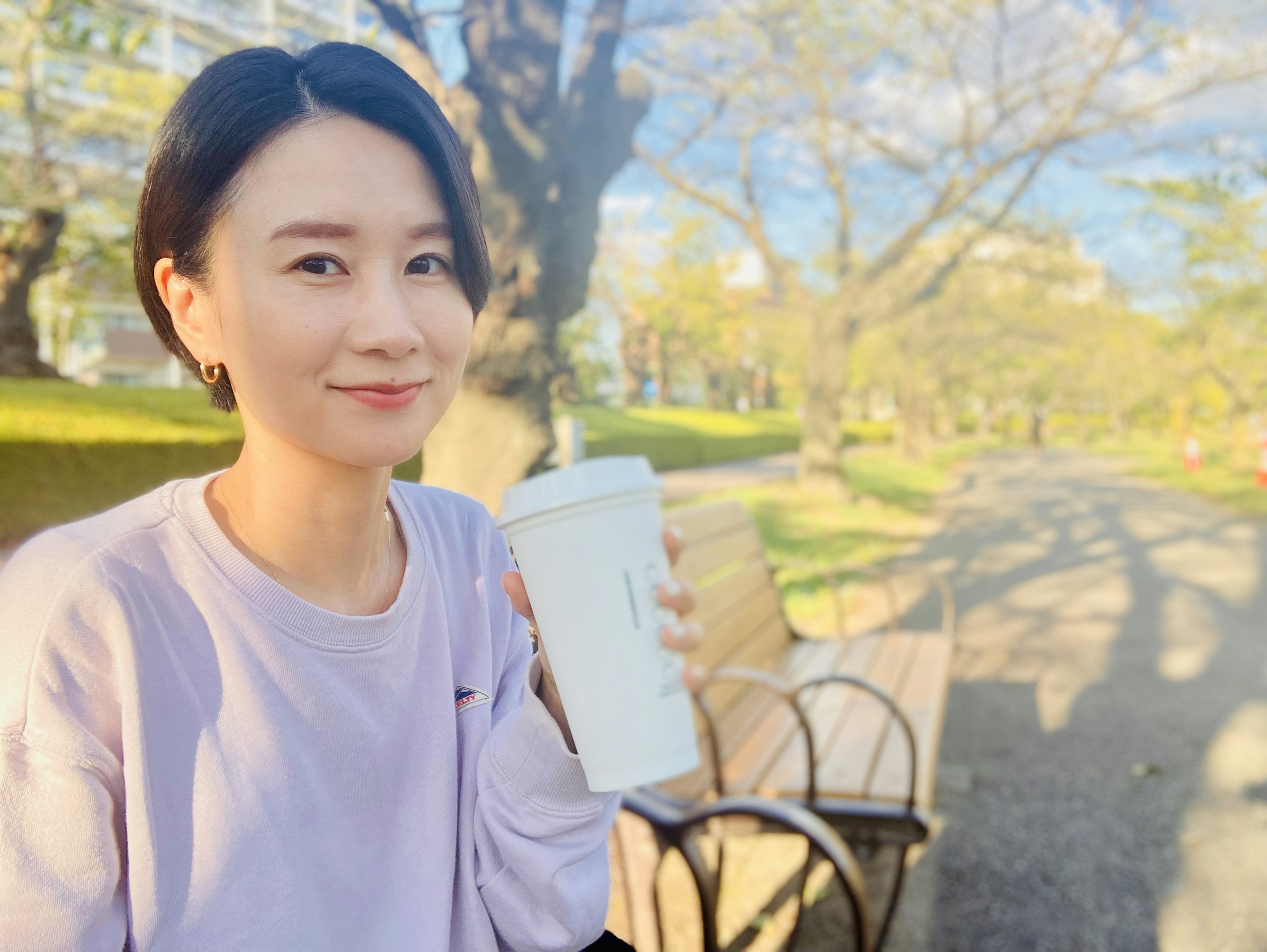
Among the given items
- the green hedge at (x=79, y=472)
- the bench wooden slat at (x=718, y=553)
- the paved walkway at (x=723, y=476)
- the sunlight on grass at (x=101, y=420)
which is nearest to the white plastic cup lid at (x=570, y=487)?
the bench wooden slat at (x=718, y=553)

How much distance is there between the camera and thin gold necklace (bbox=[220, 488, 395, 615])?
106 cm

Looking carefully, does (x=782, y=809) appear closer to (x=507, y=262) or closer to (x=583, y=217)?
(x=507, y=262)

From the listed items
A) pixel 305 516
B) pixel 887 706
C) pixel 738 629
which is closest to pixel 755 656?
pixel 738 629

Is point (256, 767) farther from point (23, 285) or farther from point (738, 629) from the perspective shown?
point (23, 285)

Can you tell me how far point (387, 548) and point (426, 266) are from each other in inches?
14.0

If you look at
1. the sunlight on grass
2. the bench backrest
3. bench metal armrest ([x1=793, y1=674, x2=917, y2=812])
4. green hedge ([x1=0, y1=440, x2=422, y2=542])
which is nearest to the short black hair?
bench metal armrest ([x1=793, y1=674, x2=917, y2=812])

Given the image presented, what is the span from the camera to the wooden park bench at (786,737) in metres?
1.98

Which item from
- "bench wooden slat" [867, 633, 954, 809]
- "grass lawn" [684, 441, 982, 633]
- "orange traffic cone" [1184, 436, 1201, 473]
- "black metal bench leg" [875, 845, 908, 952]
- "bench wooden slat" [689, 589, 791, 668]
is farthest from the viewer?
"orange traffic cone" [1184, 436, 1201, 473]

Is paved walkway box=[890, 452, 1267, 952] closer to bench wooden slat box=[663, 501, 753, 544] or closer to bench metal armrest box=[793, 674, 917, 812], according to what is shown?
bench metal armrest box=[793, 674, 917, 812]

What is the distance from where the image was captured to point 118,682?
91 cm

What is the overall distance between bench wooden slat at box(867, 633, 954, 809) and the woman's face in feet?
6.68

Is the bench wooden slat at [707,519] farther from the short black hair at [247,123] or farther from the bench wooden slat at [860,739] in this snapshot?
the short black hair at [247,123]

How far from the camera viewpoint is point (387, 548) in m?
→ 1.19

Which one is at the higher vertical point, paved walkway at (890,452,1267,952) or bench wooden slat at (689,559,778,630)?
bench wooden slat at (689,559,778,630)
